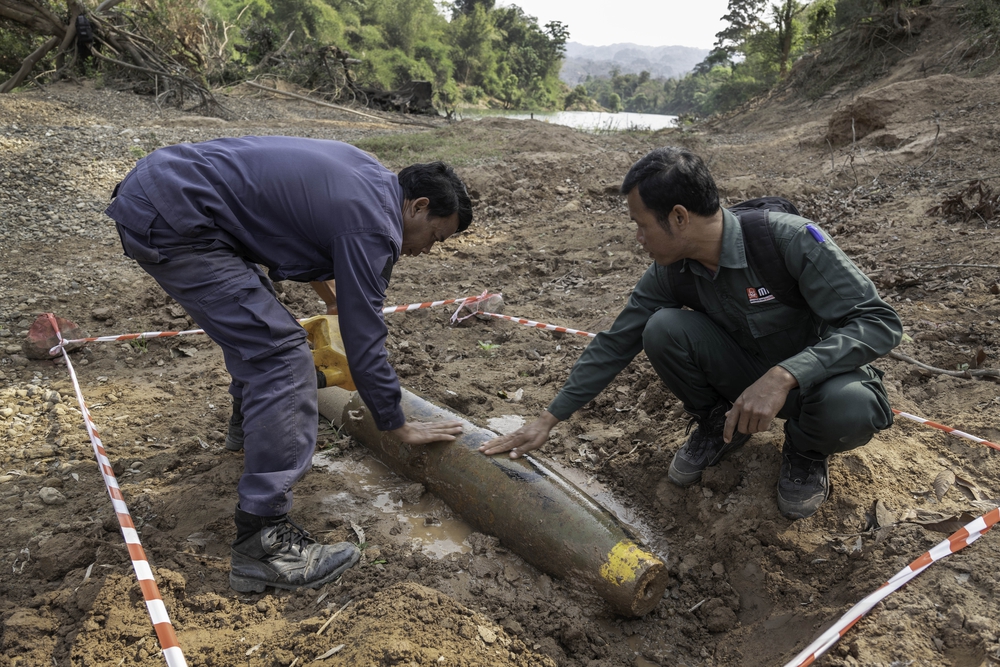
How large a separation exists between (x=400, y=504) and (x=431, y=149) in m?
8.89

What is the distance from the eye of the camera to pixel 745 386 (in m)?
2.71

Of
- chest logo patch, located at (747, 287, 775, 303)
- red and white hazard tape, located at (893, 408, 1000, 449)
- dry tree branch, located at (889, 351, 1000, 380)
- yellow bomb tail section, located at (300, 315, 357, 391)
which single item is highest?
chest logo patch, located at (747, 287, 775, 303)

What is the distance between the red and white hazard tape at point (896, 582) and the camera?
184 centimetres

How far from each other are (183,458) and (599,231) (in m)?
4.95

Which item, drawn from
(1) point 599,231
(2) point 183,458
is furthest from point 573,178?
(2) point 183,458

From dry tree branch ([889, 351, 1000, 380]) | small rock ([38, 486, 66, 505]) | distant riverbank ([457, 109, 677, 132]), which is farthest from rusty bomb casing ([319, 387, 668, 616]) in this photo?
distant riverbank ([457, 109, 677, 132])

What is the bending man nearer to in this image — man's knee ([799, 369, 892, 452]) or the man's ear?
the man's ear

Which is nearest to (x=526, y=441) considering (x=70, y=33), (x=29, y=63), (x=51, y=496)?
(x=51, y=496)

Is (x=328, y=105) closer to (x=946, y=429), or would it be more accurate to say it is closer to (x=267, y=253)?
(x=267, y=253)

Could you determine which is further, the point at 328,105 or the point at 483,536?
the point at 328,105

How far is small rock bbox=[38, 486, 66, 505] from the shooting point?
2719 mm

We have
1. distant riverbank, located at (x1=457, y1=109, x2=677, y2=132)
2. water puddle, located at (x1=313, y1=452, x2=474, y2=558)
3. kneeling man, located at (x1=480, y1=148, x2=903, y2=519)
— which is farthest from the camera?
distant riverbank, located at (x1=457, y1=109, x2=677, y2=132)

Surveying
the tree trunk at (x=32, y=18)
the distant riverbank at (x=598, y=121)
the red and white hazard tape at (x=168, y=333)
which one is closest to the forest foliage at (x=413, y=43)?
the tree trunk at (x=32, y=18)

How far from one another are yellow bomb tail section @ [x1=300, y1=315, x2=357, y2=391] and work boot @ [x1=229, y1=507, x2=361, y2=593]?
0.76m
